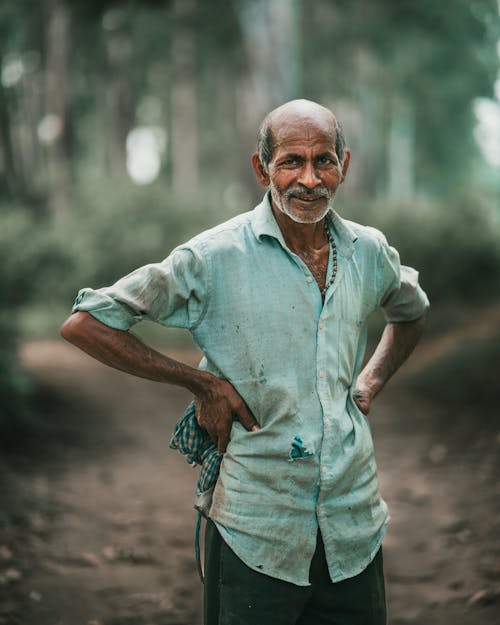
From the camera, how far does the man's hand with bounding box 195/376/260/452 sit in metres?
2.65

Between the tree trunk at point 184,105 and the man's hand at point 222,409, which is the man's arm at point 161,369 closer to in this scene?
the man's hand at point 222,409

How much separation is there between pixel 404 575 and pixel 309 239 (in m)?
3.26

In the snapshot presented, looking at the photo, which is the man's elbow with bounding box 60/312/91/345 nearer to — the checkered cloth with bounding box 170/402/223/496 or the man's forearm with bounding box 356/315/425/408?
the checkered cloth with bounding box 170/402/223/496

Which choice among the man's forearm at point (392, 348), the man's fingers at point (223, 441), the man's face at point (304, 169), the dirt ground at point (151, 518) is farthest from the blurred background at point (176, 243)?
the man's face at point (304, 169)

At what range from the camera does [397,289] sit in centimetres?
303

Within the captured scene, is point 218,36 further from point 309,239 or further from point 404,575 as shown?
point 309,239

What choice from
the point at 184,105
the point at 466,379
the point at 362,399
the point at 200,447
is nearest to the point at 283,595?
the point at 200,447

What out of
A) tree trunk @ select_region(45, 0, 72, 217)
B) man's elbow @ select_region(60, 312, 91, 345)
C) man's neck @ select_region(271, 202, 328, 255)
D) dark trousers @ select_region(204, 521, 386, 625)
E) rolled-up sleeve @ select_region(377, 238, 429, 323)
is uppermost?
tree trunk @ select_region(45, 0, 72, 217)

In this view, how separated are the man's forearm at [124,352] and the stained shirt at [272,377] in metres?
0.04

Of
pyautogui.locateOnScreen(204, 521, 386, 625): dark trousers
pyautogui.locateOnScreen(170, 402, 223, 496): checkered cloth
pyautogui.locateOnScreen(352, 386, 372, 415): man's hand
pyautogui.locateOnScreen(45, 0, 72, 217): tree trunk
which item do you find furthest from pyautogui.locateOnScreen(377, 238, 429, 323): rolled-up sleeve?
pyautogui.locateOnScreen(45, 0, 72, 217): tree trunk

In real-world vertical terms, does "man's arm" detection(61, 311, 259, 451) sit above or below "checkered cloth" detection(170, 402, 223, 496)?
above

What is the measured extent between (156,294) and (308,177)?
593mm

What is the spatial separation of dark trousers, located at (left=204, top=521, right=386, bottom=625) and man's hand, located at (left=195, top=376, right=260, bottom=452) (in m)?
0.32

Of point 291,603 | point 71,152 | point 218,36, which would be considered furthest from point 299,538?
Answer: point 218,36
